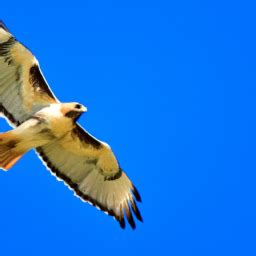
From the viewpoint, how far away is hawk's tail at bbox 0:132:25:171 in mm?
10789

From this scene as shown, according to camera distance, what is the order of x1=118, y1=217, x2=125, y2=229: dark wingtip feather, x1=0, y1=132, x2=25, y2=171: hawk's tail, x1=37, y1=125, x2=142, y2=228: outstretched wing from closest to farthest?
x1=0, y1=132, x2=25, y2=171: hawk's tail, x1=37, y1=125, x2=142, y2=228: outstretched wing, x1=118, y1=217, x2=125, y2=229: dark wingtip feather

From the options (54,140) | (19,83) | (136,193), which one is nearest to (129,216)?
(136,193)

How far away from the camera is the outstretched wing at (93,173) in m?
11.8

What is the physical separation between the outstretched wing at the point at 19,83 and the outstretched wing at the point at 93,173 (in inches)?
30.9

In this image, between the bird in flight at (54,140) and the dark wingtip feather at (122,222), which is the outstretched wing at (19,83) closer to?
the bird in flight at (54,140)

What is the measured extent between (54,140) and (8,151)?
988 millimetres

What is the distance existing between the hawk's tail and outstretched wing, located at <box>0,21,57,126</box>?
56 cm

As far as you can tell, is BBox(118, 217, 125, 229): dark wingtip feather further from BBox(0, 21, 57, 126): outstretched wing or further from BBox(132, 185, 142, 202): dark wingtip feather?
BBox(0, 21, 57, 126): outstretched wing

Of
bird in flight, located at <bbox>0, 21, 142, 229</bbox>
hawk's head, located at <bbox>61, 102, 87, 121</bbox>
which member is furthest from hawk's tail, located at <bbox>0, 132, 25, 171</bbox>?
hawk's head, located at <bbox>61, 102, 87, 121</bbox>

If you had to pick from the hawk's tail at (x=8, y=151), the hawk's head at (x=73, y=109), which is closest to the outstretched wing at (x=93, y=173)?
the hawk's head at (x=73, y=109)

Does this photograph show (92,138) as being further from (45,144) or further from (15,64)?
(15,64)

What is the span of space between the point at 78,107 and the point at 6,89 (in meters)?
1.30

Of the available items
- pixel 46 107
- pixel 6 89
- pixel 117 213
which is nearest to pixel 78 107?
pixel 46 107

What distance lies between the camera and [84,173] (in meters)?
12.2
